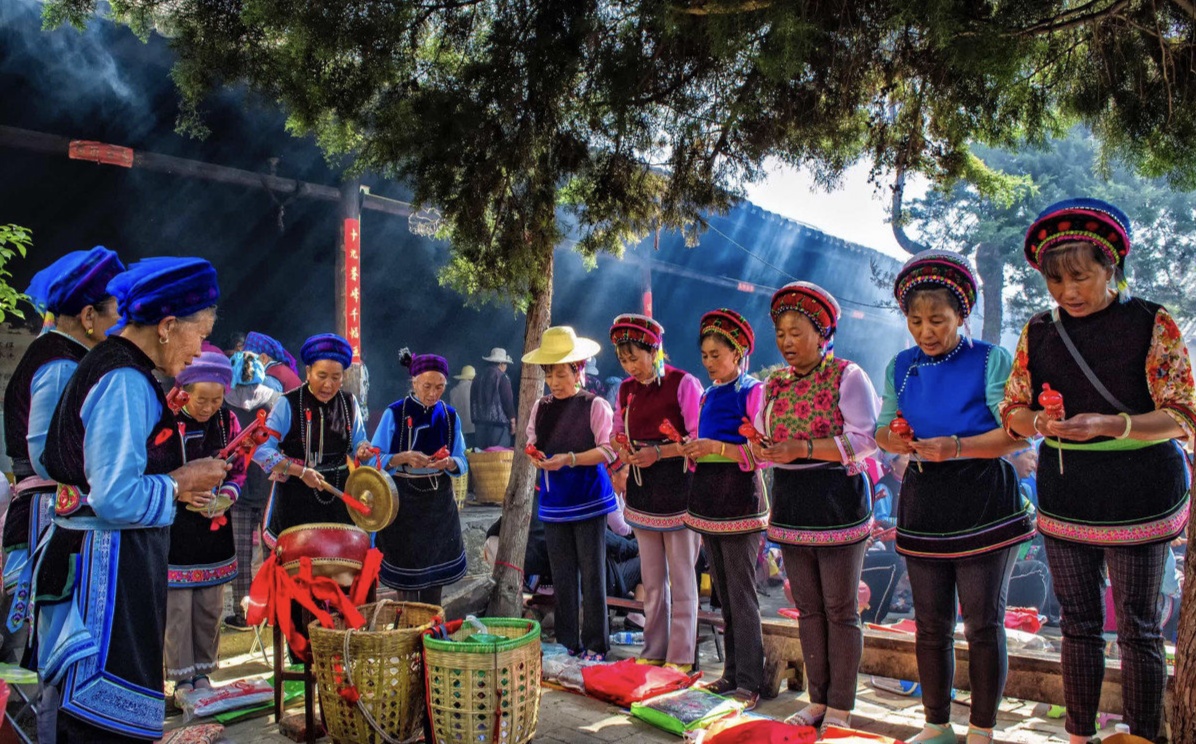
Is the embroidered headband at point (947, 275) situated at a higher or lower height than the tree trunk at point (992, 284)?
lower

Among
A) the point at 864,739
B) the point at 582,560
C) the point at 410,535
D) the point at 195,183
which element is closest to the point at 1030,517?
the point at 864,739

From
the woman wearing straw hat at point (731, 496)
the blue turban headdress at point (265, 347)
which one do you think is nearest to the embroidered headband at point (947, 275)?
the woman wearing straw hat at point (731, 496)

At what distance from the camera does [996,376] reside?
3.62 metres

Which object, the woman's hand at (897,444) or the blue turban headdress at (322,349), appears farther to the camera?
the blue turban headdress at (322,349)

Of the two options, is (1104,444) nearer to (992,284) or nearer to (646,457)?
(646,457)

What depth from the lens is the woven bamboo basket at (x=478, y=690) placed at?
3.71 m

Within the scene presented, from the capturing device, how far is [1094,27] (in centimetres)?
345

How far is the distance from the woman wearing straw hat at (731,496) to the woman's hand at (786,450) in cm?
59

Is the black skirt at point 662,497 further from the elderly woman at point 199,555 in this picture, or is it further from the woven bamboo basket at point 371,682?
the elderly woman at point 199,555

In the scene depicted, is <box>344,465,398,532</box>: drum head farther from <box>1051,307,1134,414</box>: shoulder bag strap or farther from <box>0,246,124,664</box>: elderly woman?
<box>1051,307,1134,414</box>: shoulder bag strap

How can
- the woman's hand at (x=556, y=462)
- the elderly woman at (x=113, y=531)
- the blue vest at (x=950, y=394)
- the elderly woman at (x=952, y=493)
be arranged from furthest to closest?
the woman's hand at (x=556, y=462), the blue vest at (x=950, y=394), the elderly woman at (x=952, y=493), the elderly woman at (x=113, y=531)

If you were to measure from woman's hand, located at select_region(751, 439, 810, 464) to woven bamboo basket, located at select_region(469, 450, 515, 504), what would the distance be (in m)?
7.11

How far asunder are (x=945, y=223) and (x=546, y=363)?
610 inches

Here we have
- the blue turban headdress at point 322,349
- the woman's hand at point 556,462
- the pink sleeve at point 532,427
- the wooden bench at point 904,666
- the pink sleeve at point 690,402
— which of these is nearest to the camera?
the wooden bench at point 904,666
